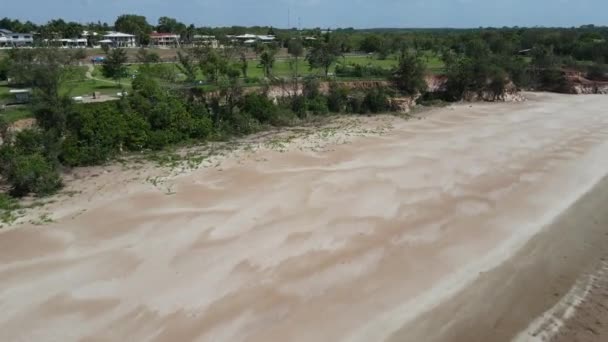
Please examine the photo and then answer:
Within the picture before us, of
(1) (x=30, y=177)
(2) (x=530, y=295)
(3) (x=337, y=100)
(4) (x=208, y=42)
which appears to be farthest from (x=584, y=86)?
(1) (x=30, y=177)

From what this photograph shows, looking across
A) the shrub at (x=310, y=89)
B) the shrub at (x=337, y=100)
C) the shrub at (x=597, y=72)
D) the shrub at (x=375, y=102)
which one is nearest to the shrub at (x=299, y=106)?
the shrub at (x=310, y=89)

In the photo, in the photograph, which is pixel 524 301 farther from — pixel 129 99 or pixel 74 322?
pixel 129 99

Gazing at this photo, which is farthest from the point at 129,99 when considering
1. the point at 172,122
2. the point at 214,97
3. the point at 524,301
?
the point at 524,301

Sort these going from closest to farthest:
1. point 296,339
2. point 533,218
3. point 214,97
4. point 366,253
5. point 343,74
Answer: point 296,339
point 366,253
point 533,218
point 214,97
point 343,74

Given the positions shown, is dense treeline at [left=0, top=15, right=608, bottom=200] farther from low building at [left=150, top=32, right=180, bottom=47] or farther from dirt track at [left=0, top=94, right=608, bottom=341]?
low building at [left=150, top=32, right=180, bottom=47]

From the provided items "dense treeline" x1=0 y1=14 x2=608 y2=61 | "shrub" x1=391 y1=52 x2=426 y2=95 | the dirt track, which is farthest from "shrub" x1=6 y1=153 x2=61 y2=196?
"dense treeline" x1=0 y1=14 x2=608 y2=61

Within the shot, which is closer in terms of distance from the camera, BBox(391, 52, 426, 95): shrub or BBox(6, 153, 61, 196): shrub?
BBox(6, 153, 61, 196): shrub

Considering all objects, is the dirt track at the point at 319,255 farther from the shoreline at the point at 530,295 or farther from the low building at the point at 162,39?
the low building at the point at 162,39

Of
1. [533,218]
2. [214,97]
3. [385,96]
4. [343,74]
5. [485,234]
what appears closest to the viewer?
[485,234]
